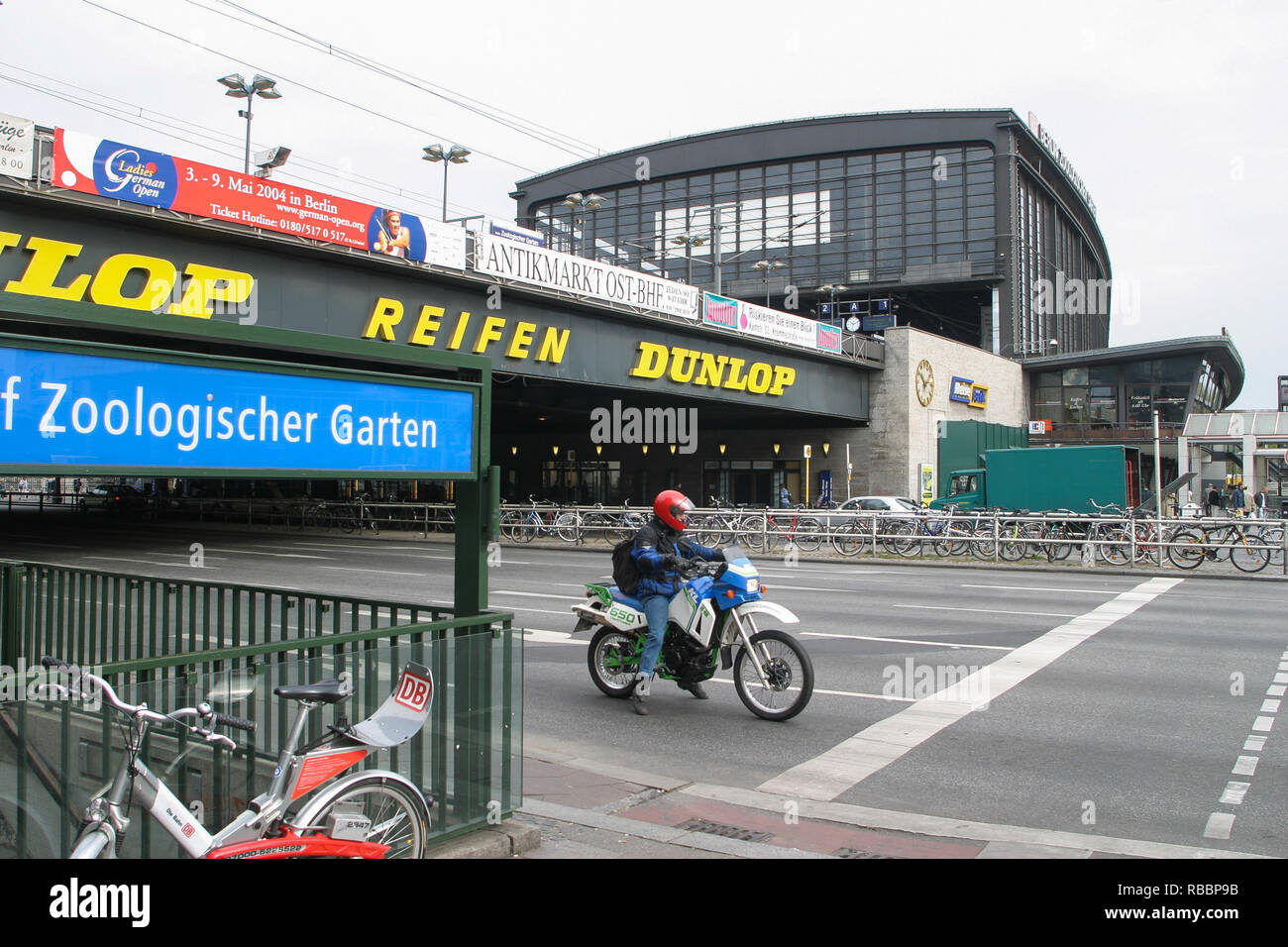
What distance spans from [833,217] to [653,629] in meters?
57.5

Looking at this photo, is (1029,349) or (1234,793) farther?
(1029,349)

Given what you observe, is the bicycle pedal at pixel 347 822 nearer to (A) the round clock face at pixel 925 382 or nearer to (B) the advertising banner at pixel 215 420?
(B) the advertising banner at pixel 215 420

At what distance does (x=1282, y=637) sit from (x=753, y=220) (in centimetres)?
5459

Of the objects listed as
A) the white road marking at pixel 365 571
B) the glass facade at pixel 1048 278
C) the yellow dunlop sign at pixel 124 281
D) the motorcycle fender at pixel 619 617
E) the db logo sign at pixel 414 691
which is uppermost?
the glass facade at pixel 1048 278

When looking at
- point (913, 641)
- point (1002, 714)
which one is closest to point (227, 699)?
point (1002, 714)

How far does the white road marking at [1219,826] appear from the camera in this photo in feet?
17.8

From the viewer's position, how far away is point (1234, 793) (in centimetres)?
616

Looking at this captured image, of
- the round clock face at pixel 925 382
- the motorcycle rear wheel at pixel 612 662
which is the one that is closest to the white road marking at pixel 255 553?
the motorcycle rear wheel at pixel 612 662

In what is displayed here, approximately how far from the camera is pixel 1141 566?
861 inches

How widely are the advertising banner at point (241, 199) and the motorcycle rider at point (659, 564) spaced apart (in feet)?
42.8

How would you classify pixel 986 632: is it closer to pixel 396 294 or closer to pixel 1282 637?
pixel 1282 637

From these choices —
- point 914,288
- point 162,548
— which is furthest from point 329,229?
point 914,288

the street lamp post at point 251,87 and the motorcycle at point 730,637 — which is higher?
the street lamp post at point 251,87

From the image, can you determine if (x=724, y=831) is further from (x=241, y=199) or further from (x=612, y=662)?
(x=241, y=199)
